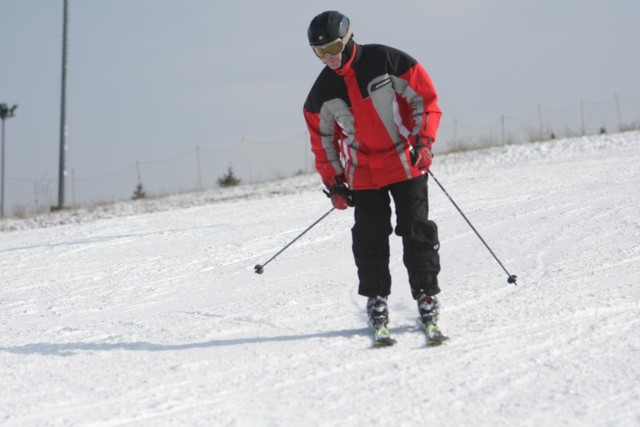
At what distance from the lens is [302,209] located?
11281mm

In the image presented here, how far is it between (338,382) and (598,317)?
1.48 metres

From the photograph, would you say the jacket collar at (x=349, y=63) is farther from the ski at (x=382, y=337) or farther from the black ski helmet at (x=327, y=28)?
the ski at (x=382, y=337)

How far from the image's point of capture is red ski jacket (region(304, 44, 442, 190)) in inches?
170

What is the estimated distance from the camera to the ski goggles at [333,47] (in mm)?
4221

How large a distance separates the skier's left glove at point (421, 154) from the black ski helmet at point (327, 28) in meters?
0.67

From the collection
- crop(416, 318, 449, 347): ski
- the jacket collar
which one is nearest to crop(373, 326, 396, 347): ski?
crop(416, 318, 449, 347): ski

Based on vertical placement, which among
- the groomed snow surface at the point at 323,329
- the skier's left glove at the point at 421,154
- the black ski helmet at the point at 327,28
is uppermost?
the black ski helmet at the point at 327,28

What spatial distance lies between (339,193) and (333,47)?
787 millimetres

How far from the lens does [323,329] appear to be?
4.55 metres

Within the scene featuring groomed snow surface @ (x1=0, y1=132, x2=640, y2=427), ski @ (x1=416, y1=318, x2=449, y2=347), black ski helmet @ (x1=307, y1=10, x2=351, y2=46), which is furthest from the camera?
black ski helmet @ (x1=307, y1=10, x2=351, y2=46)

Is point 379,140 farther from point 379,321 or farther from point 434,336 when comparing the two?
point 434,336

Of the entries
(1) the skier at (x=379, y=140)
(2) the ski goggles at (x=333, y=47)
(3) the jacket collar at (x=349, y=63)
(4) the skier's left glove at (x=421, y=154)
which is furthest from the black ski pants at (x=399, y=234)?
(2) the ski goggles at (x=333, y=47)

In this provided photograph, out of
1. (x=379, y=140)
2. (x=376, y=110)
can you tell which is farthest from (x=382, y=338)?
(x=376, y=110)

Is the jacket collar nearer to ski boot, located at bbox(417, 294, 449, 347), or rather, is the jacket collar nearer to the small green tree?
ski boot, located at bbox(417, 294, 449, 347)
